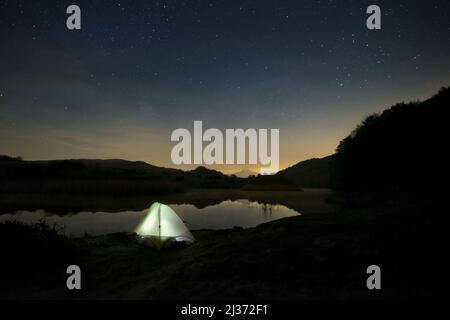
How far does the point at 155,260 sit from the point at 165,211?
111 inches

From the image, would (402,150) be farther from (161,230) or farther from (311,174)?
(311,174)

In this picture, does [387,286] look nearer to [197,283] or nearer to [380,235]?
[380,235]

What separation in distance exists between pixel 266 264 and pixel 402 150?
1032 inches

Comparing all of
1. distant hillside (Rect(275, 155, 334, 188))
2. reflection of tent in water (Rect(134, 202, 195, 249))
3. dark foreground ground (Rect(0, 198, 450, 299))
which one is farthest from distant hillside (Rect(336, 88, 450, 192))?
distant hillside (Rect(275, 155, 334, 188))

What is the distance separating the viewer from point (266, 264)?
7.62 meters

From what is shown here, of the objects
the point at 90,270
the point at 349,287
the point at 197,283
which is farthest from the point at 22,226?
the point at 349,287

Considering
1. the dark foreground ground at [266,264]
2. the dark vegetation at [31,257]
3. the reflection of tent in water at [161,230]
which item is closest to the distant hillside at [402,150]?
the dark foreground ground at [266,264]

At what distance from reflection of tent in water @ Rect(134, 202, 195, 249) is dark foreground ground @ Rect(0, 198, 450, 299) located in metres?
0.55

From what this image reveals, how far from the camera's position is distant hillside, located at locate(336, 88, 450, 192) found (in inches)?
975

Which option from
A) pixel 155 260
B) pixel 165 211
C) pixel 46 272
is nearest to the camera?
pixel 46 272

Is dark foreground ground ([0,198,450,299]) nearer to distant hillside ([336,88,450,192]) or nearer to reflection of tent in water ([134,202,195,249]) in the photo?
reflection of tent in water ([134,202,195,249])

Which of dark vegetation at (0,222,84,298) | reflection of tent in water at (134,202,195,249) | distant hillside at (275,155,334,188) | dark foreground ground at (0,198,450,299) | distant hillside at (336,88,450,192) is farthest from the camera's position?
distant hillside at (275,155,334,188)

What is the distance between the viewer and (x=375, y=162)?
30.4 metres

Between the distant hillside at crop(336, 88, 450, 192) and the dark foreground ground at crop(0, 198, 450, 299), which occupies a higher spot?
the distant hillside at crop(336, 88, 450, 192)
